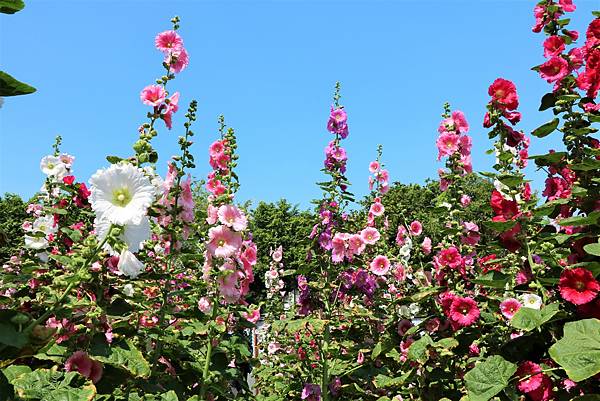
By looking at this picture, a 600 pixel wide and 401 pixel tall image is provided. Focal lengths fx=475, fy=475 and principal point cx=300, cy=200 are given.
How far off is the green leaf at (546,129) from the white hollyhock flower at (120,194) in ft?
6.83

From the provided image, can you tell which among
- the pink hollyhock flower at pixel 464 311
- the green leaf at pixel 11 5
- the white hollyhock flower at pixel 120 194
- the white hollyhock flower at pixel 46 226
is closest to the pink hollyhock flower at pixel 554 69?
the pink hollyhock flower at pixel 464 311

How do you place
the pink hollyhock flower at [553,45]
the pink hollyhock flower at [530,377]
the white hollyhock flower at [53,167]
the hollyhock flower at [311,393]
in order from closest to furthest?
the pink hollyhock flower at [530,377]
the pink hollyhock flower at [553,45]
the white hollyhock flower at [53,167]
the hollyhock flower at [311,393]

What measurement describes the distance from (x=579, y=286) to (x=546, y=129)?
2.99ft

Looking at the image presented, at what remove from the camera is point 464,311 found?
8.75ft

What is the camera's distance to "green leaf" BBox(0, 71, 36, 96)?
1285 mm

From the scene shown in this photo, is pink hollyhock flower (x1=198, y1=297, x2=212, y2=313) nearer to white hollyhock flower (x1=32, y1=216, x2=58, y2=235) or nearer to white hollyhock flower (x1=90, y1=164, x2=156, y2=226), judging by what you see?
white hollyhock flower (x1=32, y1=216, x2=58, y2=235)

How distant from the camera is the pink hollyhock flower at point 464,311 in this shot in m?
2.64

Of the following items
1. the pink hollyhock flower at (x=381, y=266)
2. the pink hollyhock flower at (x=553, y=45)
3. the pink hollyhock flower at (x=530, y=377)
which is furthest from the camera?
the pink hollyhock flower at (x=381, y=266)

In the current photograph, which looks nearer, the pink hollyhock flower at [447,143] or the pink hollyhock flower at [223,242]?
the pink hollyhock flower at [223,242]

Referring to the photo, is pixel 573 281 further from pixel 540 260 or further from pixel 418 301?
pixel 418 301

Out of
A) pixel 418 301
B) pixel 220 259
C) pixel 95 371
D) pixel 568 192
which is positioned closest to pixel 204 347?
pixel 220 259

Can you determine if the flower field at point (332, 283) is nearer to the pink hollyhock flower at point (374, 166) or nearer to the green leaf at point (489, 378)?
the green leaf at point (489, 378)

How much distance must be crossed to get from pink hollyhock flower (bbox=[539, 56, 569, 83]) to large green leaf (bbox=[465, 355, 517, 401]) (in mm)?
1586

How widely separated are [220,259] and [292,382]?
2.26 metres
